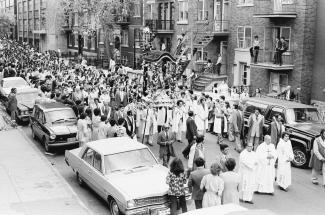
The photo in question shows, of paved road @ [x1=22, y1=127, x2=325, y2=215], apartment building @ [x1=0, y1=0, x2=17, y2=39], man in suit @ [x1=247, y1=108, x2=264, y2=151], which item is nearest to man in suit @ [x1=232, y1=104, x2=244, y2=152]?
man in suit @ [x1=247, y1=108, x2=264, y2=151]

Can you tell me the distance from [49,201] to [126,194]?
8.54ft

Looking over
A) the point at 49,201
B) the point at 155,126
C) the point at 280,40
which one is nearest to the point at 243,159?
the point at 49,201

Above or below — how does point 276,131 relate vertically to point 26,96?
below

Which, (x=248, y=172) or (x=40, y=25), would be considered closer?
(x=248, y=172)

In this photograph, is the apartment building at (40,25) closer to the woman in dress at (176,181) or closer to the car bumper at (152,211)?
the car bumper at (152,211)

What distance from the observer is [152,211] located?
29.8 feet

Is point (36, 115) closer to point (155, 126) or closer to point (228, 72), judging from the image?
point (155, 126)

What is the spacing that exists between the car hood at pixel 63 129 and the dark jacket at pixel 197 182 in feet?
24.2

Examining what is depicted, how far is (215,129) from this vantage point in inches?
677

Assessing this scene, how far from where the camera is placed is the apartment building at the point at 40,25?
208 feet

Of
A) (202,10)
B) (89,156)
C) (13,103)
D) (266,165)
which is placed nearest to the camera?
(89,156)

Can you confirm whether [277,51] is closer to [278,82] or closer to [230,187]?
[278,82]

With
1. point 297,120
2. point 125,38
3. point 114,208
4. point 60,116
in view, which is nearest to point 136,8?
point 125,38

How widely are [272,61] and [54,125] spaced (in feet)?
48.5
